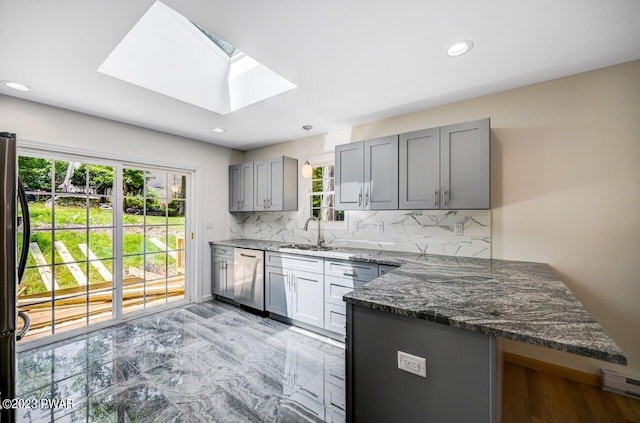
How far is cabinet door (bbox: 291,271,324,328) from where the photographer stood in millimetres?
3049

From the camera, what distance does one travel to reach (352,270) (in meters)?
2.79

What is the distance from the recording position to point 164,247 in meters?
3.87

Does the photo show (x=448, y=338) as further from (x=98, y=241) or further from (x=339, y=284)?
(x=98, y=241)

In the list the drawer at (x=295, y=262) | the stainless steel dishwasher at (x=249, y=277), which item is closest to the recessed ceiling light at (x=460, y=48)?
the drawer at (x=295, y=262)

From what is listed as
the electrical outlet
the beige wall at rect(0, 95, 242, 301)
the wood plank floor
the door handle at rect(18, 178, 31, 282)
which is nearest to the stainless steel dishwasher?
the beige wall at rect(0, 95, 242, 301)

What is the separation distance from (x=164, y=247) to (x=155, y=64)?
8.06ft

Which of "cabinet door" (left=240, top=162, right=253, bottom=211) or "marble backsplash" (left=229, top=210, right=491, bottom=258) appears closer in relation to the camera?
"marble backsplash" (left=229, top=210, right=491, bottom=258)

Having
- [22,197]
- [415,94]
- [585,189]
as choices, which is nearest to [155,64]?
[22,197]

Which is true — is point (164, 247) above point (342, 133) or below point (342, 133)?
below

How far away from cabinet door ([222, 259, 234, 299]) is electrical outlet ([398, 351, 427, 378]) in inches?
126

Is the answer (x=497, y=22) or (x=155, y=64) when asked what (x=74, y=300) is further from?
(x=497, y=22)

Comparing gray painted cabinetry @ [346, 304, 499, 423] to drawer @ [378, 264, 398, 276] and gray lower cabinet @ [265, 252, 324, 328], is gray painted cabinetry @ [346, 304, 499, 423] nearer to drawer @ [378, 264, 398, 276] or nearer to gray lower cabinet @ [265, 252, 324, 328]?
drawer @ [378, 264, 398, 276]

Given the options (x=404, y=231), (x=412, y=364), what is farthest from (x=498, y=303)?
(x=404, y=231)

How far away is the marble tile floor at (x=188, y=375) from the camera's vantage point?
1850 mm
